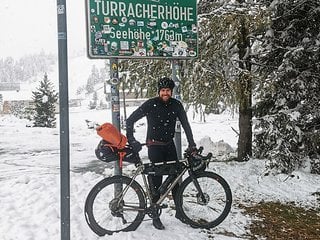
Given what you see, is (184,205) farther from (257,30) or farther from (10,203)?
(257,30)

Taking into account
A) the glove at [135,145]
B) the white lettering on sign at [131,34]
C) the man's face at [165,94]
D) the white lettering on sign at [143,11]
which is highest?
the white lettering on sign at [143,11]

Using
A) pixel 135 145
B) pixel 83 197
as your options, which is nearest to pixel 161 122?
pixel 135 145

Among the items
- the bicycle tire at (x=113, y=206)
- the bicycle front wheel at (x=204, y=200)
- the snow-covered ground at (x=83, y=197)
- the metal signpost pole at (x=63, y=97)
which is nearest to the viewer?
the metal signpost pole at (x=63, y=97)

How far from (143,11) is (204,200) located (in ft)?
8.56

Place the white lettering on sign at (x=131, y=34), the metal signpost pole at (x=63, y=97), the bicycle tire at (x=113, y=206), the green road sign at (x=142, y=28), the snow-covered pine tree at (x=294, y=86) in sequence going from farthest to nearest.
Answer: the snow-covered pine tree at (x=294, y=86) → the white lettering on sign at (x=131, y=34) → the green road sign at (x=142, y=28) → the bicycle tire at (x=113, y=206) → the metal signpost pole at (x=63, y=97)

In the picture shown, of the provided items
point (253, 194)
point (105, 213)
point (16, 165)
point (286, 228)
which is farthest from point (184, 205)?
point (16, 165)

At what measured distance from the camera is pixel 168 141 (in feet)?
17.1

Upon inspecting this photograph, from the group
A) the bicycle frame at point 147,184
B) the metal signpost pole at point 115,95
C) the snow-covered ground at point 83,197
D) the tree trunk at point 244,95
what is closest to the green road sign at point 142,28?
the metal signpost pole at point 115,95

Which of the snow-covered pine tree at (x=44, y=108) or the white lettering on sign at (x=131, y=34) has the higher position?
the white lettering on sign at (x=131, y=34)

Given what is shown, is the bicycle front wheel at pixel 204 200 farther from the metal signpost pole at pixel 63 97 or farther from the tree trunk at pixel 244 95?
the tree trunk at pixel 244 95

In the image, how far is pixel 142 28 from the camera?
5.26m

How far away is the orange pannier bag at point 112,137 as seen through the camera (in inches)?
183

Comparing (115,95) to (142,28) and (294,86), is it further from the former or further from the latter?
(294,86)

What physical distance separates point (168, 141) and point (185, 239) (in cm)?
125
